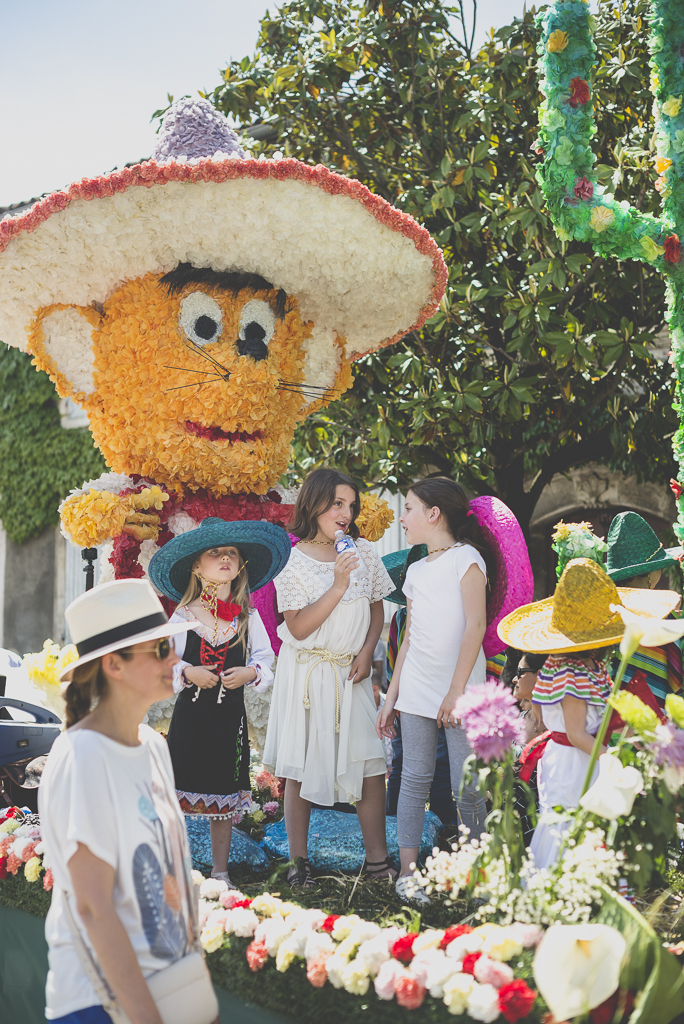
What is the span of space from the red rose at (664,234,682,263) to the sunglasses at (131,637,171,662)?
277 centimetres

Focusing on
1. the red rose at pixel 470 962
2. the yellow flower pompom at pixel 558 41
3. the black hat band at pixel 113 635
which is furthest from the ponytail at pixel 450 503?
the yellow flower pompom at pixel 558 41

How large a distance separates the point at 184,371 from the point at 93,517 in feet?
2.67

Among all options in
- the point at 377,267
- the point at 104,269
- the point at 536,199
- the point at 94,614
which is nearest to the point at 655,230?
the point at 377,267

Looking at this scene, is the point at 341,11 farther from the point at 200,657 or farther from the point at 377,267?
the point at 200,657

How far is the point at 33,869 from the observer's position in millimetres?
3252

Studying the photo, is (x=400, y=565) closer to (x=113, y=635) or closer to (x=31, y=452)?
(x=113, y=635)

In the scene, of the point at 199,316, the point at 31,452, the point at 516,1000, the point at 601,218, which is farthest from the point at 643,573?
the point at 31,452

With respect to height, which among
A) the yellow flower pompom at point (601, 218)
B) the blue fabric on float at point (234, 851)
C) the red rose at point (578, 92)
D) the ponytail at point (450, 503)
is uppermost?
the red rose at point (578, 92)

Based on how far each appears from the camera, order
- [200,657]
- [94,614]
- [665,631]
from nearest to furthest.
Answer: [94,614]
[665,631]
[200,657]

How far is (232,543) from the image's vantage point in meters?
3.42

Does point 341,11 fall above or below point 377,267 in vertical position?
above

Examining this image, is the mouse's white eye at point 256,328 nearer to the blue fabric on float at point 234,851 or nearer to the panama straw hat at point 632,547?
the panama straw hat at point 632,547

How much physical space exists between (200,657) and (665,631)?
1.80 metres

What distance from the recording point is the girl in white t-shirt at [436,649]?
311 cm
